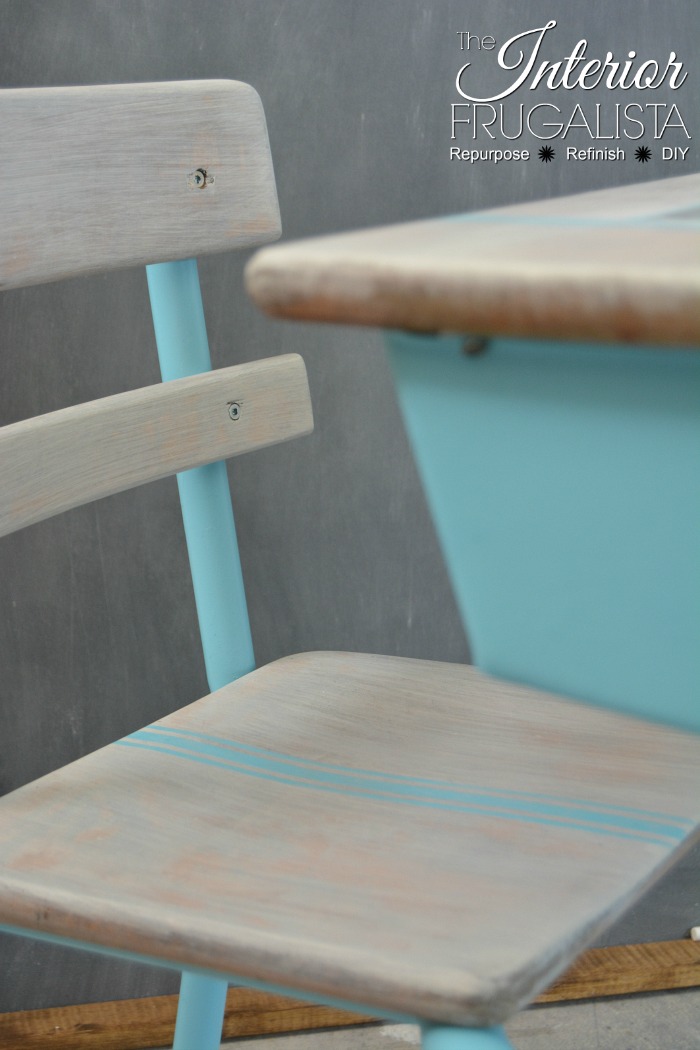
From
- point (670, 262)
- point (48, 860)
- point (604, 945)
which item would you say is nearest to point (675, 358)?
point (670, 262)

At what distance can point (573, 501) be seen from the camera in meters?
0.36

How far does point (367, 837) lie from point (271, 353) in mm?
695

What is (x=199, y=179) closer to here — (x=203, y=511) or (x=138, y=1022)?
(x=203, y=511)

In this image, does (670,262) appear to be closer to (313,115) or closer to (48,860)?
(48,860)

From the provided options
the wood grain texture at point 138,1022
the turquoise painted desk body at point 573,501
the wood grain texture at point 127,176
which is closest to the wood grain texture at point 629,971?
the wood grain texture at point 138,1022

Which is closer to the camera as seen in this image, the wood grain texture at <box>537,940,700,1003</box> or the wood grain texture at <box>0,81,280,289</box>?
the wood grain texture at <box>0,81,280,289</box>

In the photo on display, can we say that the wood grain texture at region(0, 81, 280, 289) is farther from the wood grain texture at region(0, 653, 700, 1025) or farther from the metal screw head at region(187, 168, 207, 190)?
the wood grain texture at region(0, 653, 700, 1025)

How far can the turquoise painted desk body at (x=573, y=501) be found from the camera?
0.35 m

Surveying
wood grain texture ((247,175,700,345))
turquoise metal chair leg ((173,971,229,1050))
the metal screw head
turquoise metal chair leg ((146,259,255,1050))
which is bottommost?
turquoise metal chair leg ((173,971,229,1050))

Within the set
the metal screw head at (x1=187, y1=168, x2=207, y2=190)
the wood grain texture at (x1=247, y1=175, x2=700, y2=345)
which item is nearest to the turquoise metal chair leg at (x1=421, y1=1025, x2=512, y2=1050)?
the wood grain texture at (x1=247, y1=175, x2=700, y2=345)

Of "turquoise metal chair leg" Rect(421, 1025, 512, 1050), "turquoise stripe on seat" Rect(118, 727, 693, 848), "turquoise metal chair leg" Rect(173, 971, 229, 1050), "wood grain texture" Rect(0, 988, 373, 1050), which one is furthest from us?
"wood grain texture" Rect(0, 988, 373, 1050)

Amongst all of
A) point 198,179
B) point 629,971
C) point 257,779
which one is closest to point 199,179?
point 198,179

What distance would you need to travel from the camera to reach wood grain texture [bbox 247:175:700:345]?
0.89ft

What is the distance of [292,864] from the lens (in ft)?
1.70
